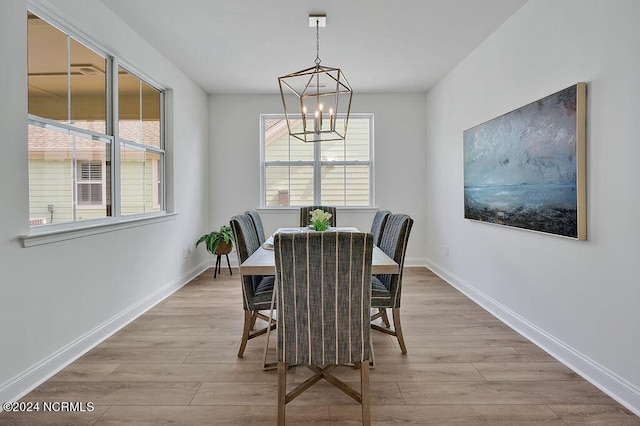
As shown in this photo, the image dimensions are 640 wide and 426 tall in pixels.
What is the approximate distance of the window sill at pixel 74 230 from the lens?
222cm

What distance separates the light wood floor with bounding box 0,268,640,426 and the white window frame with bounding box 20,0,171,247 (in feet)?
2.77

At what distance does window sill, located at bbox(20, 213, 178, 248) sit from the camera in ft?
7.29

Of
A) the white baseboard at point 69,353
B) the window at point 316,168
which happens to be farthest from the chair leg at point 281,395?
the window at point 316,168

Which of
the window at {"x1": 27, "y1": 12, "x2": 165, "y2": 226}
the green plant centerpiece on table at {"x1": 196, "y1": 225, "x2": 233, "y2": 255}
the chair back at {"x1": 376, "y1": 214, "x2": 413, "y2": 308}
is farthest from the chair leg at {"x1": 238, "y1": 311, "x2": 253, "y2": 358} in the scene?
the green plant centerpiece on table at {"x1": 196, "y1": 225, "x2": 233, "y2": 255}

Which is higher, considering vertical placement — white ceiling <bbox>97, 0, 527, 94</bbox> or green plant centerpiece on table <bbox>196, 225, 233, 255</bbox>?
white ceiling <bbox>97, 0, 527, 94</bbox>

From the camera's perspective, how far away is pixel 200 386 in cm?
223

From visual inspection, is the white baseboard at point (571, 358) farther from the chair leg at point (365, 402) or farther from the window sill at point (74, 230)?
the window sill at point (74, 230)

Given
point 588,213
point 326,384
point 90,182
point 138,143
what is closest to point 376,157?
point 138,143

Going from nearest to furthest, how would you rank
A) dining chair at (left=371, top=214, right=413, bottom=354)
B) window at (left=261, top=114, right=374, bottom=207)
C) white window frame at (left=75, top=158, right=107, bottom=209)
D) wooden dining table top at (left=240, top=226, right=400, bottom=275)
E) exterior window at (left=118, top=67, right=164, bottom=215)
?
wooden dining table top at (left=240, top=226, right=400, bottom=275)
dining chair at (left=371, top=214, right=413, bottom=354)
white window frame at (left=75, top=158, right=107, bottom=209)
exterior window at (left=118, top=67, right=164, bottom=215)
window at (left=261, top=114, right=374, bottom=207)

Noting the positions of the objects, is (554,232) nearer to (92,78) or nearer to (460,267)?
(460,267)

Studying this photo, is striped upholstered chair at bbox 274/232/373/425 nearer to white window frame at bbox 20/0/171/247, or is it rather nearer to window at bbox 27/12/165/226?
white window frame at bbox 20/0/171/247

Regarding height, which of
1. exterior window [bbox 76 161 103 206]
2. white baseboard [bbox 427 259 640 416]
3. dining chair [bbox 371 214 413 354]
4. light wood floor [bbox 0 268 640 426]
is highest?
exterior window [bbox 76 161 103 206]

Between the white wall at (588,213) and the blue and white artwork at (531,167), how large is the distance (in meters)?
0.10

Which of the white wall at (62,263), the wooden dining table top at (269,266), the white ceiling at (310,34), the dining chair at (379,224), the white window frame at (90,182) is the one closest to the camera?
the white wall at (62,263)
